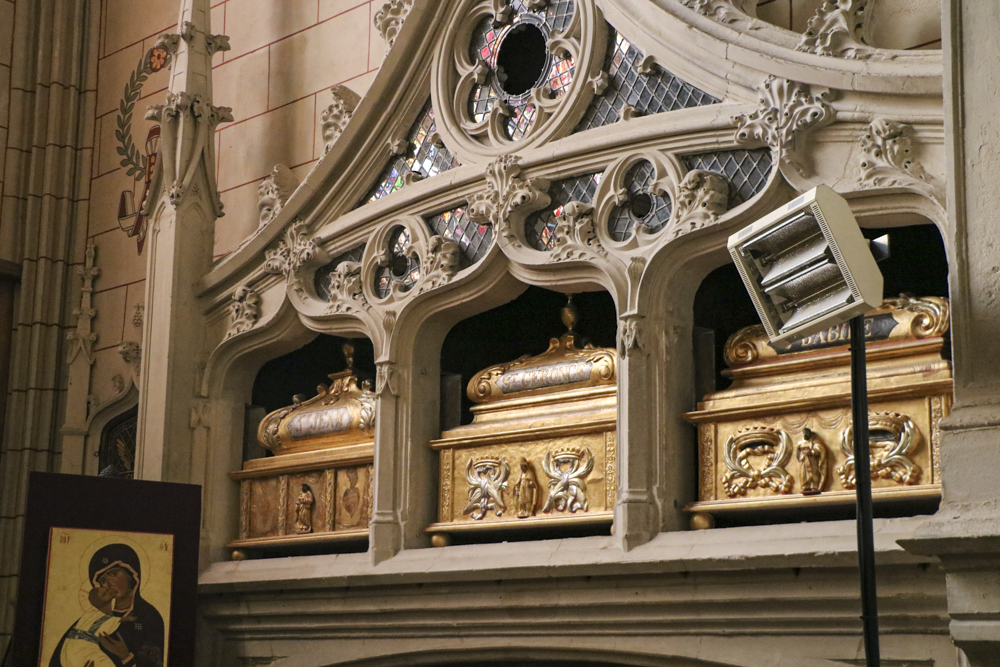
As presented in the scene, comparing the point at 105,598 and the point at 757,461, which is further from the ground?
the point at 757,461

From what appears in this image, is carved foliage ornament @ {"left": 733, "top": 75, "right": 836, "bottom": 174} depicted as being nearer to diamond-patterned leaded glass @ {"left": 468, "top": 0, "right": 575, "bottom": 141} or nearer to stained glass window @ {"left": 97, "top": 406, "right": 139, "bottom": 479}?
diamond-patterned leaded glass @ {"left": 468, "top": 0, "right": 575, "bottom": 141}

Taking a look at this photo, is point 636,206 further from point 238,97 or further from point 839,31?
point 238,97

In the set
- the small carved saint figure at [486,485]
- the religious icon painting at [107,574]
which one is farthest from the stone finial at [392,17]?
the religious icon painting at [107,574]

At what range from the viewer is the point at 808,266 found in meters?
3.09

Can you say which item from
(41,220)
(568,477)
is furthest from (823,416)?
(41,220)

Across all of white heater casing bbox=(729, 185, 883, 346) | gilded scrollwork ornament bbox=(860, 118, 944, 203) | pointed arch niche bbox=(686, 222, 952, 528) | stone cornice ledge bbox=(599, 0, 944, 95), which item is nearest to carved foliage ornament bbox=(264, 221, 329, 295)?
stone cornice ledge bbox=(599, 0, 944, 95)

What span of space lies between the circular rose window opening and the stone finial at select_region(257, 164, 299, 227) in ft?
4.16

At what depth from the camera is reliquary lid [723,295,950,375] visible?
13.3ft

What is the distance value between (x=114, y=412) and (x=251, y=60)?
204 cm

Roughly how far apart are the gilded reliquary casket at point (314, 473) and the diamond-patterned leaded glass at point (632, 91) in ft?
5.03

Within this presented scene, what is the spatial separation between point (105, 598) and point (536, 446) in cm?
175

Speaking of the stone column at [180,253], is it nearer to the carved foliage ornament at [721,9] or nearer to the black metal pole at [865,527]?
the carved foliage ornament at [721,9]

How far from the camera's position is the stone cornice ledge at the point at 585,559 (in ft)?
12.6

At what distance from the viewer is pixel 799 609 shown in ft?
13.1
